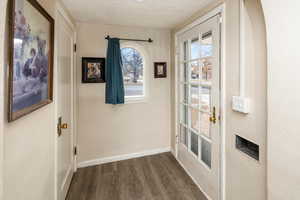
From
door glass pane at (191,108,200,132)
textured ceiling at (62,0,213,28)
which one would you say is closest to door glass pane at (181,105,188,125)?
door glass pane at (191,108,200,132)

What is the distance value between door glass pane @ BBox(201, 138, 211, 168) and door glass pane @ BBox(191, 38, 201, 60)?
3.60 feet

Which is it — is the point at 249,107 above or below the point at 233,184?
above

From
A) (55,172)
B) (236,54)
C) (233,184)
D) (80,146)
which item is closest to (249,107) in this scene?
(236,54)

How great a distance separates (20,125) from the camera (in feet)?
2.99

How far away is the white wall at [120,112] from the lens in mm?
2541

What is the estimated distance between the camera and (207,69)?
189 cm

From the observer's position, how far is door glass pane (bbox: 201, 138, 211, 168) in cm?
191

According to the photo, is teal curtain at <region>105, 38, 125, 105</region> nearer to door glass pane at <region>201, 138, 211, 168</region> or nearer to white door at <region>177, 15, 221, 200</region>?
white door at <region>177, 15, 221, 200</region>

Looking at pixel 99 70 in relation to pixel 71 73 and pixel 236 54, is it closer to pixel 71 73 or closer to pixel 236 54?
pixel 71 73

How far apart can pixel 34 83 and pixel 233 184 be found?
187 centimetres

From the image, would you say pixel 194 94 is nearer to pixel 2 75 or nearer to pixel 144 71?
pixel 144 71

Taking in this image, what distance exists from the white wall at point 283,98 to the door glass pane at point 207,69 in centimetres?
77

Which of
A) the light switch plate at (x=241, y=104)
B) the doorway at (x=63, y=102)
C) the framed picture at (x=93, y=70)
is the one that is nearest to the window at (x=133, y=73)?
the framed picture at (x=93, y=70)

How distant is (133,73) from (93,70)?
670mm
